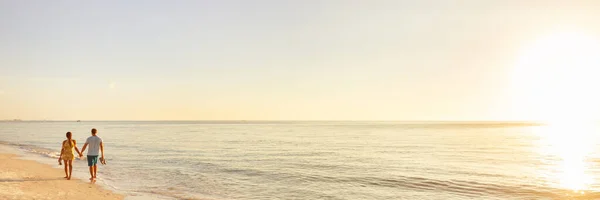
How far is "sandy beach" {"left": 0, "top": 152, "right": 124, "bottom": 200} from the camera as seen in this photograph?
15.0 metres

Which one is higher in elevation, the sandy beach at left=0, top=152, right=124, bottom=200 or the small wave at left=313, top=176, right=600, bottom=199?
the sandy beach at left=0, top=152, right=124, bottom=200

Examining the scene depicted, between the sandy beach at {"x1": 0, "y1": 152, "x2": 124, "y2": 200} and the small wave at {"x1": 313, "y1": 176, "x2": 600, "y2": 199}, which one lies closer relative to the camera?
the sandy beach at {"x1": 0, "y1": 152, "x2": 124, "y2": 200}

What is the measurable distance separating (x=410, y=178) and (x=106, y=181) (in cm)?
1654

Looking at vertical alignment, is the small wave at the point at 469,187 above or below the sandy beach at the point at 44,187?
below

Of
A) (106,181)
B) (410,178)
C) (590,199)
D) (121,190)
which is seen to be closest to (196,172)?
(106,181)

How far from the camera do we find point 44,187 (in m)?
16.7

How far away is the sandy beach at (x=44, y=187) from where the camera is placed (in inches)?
589

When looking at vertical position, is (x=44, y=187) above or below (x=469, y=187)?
above

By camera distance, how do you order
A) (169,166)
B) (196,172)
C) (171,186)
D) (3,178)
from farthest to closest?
(169,166)
(196,172)
(171,186)
(3,178)

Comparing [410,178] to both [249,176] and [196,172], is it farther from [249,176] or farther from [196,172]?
[196,172]

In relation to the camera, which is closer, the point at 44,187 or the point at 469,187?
the point at 44,187

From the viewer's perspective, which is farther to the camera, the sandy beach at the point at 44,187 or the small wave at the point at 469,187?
the small wave at the point at 469,187

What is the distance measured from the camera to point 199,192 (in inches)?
736

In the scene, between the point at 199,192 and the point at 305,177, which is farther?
the point at 305,177
